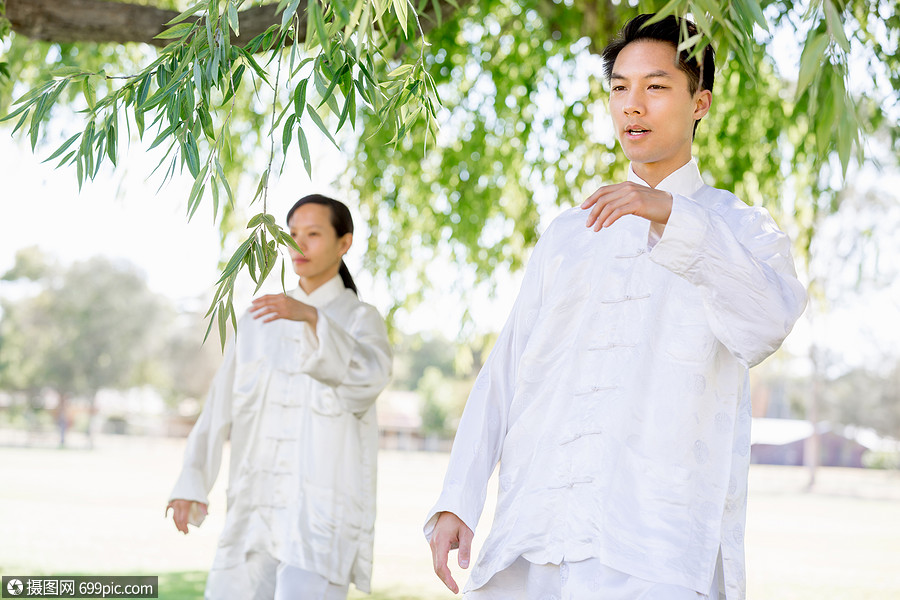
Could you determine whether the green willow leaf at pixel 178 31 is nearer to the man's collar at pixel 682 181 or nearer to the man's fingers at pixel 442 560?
the man's collar at pixel 682 181

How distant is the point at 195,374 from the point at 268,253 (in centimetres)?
3756

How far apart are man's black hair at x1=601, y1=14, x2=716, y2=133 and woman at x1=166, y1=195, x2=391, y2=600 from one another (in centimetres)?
167

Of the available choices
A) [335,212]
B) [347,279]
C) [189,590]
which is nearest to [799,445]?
[189,590]

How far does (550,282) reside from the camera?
6.77 ft

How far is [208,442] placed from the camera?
386 cm

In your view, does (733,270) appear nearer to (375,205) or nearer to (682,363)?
(682,363)

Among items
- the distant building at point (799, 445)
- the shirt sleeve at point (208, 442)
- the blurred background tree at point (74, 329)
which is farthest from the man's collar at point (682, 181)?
the distant building at point (799, 445)

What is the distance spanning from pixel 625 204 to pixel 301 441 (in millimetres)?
2472

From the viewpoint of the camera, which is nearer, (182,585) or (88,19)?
(88,19)

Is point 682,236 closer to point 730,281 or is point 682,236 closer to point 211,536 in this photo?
point 730,281

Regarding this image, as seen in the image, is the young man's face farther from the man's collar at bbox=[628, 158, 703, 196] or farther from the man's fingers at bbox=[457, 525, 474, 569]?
the man's fingers at bbox=[457, 525, 474, 569]

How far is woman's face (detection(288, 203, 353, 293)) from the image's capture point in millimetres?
3811

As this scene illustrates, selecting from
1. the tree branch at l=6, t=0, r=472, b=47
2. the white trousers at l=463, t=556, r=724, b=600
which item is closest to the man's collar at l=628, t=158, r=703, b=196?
the white trousers at l=463, t=556, r=724, b=600

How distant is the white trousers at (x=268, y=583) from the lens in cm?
349
